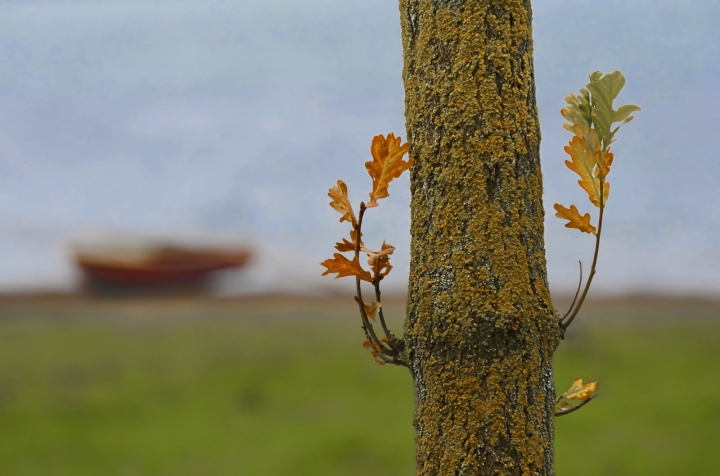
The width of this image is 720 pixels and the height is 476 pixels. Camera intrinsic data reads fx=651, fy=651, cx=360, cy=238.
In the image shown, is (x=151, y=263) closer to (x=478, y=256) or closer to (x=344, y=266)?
(x=344, y=266)

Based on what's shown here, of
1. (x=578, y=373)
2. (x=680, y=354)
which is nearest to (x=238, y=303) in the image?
(x=578, y=373)

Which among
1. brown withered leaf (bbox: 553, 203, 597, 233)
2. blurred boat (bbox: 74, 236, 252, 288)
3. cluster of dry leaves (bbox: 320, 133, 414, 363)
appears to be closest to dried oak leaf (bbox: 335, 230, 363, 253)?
cluster of dry leaves (bbox: 320, 133, 414, 363)

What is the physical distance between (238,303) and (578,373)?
105cm

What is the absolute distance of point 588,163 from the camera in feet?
2.56

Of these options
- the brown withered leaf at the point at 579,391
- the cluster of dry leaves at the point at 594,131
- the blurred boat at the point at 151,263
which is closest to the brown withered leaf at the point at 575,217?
the cluster of dry leaves at the point at 594,131

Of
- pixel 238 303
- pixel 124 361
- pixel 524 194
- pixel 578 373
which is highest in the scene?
pixel 524 194

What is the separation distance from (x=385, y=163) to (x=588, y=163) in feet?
0.81

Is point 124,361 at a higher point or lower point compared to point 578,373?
higher

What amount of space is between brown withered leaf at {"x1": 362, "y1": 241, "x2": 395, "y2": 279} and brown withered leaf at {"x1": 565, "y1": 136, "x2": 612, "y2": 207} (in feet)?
0.80

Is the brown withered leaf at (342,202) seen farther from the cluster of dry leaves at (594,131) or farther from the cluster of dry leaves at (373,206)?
the cluster of dry leaves at (594,131)

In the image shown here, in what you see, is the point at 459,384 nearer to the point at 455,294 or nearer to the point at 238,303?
the point at 455,294

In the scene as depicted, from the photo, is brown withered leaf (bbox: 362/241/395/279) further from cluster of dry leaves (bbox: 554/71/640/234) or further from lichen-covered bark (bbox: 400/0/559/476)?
cluster of dry leaves (bbox: 554/71/640/234)

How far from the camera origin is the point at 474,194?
28.6 inches

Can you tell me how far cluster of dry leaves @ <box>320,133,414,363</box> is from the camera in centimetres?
74
